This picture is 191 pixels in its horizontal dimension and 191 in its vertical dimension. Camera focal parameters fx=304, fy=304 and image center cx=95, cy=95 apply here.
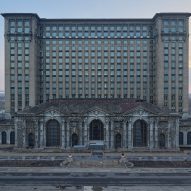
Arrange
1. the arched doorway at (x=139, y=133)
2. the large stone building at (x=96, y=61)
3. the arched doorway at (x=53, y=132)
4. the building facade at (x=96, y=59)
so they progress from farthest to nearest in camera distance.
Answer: the building facade at (x=96, y=59) < the large stone building at (x=96, y=61) < the arched doorway at (x=53, y=132) < the arched doorway at (x=139, y=133)

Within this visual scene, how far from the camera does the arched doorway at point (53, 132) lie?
104750mm

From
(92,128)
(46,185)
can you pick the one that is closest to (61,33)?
(92,128)

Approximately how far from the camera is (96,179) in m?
64.2

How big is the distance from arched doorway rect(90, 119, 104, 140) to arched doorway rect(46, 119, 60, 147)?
1173 cm

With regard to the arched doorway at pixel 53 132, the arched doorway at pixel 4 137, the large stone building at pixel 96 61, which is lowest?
the arched doorway at pixel 4 137

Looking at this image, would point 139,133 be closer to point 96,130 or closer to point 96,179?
point 96,130

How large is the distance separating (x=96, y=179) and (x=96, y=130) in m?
41.8

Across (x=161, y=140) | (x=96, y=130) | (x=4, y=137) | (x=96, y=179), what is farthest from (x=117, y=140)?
(x=4, y=137)

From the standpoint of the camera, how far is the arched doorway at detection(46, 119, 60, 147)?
105 m

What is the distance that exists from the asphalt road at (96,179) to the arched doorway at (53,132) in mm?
35274

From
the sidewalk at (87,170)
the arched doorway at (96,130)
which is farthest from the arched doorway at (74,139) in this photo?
the sidewalk at (87,170)

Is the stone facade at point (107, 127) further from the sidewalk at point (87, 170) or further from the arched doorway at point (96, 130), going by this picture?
the sidewalk at point (87, 170)

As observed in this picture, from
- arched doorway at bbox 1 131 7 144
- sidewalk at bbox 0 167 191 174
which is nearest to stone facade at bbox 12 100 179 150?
arched doorway at bbox 1 131 7 144

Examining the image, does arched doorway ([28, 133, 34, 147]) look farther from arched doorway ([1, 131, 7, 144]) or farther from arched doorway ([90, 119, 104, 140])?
arched doorway ([90, 119, 104, 140])
